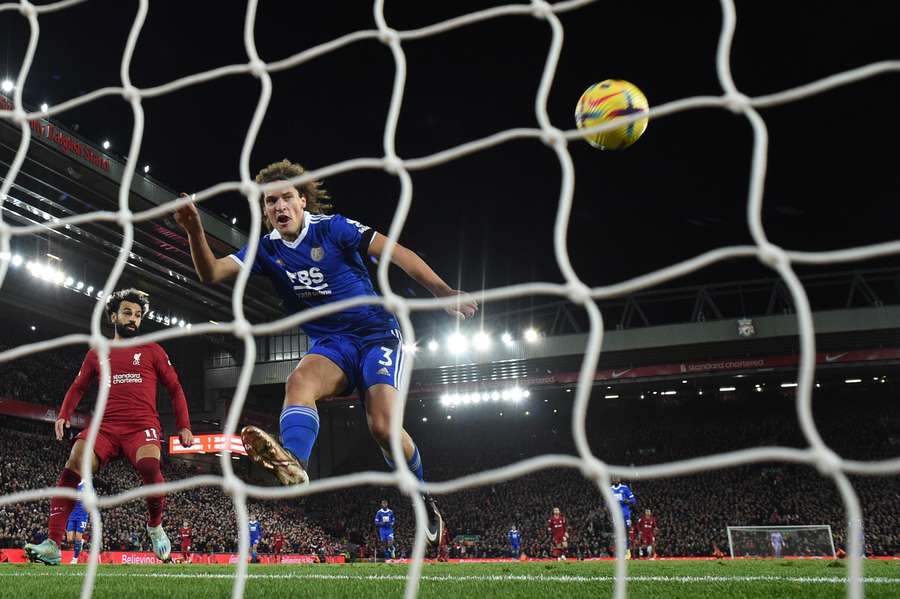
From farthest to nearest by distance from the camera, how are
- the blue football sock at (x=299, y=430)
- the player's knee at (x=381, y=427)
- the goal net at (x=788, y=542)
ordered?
1. the goal net at (x=788, y=542)
2. the player's knee at (x=381, y=427)
3. the blue football sock at (x=299, y=430)

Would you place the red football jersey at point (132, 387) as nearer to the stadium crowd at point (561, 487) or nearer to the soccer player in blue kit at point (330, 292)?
the soccer player in blue kit at point (330, 292)

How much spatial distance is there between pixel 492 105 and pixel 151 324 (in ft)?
60.2

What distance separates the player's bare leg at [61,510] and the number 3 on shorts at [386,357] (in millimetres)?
2662

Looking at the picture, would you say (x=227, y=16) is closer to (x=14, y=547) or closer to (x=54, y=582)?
(x=54, y=582)

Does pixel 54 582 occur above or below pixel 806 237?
below

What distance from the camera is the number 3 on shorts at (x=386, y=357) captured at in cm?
385

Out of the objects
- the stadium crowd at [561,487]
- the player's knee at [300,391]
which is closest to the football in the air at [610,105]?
the player's knee at [300,391]

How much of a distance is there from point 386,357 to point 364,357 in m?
0.12

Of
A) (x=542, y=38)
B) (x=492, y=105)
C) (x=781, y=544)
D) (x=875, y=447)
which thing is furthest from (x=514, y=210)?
(x=875, y=447)

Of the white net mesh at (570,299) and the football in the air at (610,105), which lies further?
the football in the air at (610,105)

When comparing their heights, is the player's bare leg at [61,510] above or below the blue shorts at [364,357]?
below

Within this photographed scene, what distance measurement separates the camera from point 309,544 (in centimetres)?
2855

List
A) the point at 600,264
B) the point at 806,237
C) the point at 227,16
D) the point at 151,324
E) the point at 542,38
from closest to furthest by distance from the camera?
the point at 227,16 → the point at 542,38 → the point at 806,237 → the point at 600,264 → the point at 151,324

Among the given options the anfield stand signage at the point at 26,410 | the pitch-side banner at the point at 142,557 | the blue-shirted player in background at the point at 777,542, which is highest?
the anfield stand signage at the point at 26,410
